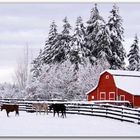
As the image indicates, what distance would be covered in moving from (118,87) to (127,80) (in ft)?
2.74

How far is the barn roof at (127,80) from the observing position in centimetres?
3178

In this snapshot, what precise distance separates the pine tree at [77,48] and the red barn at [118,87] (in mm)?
3647

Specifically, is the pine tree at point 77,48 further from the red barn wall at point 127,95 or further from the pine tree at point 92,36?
the red barn wall at point 127,95

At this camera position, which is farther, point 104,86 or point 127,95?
point 104,86

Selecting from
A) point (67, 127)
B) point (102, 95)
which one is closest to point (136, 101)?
point (102, 95)

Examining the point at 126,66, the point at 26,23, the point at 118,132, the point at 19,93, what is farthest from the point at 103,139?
the point at 19,93

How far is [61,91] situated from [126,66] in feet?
18.0

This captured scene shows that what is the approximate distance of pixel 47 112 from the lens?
83.6ft

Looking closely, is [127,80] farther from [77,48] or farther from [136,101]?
[77,48]

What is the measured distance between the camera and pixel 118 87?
3197 cm

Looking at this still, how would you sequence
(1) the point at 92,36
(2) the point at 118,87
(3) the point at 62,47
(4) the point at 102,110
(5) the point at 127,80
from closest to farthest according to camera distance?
(4) the point at 102,110, (2) the point at 118,87, (5) the point at 127,80, (3) the point at 62,47, (1) the point at 92,36

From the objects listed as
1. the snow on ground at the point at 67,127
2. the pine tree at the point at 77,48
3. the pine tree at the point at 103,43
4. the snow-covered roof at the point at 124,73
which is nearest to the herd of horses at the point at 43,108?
the snow on ground at the point at 67,127

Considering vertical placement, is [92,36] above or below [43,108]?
above

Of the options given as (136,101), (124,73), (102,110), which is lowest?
(102,110)
